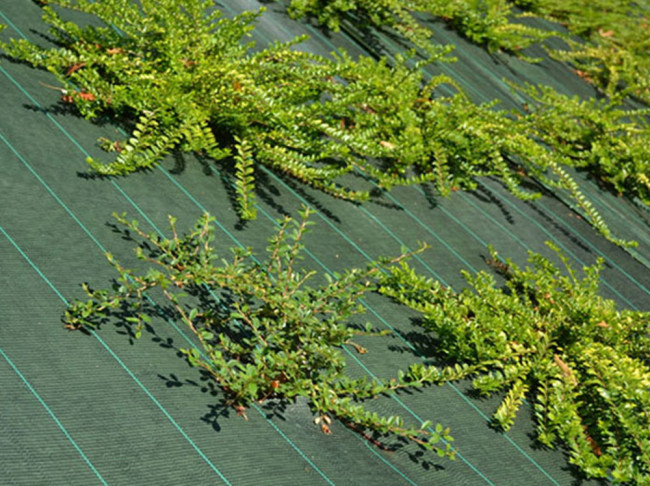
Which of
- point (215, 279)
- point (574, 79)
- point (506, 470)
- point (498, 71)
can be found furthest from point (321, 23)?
point (506, 470)

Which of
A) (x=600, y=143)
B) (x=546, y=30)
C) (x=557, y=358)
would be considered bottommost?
(x=557, y=358)

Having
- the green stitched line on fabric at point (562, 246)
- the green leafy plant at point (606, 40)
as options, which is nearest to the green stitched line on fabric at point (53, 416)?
the green stitched line on fabric at point (562, 246)

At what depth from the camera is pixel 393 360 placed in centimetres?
216

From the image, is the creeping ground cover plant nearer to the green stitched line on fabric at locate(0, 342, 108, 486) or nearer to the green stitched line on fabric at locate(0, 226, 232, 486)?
the green stitched line on fabric at locate(0, 226, 232, 486)

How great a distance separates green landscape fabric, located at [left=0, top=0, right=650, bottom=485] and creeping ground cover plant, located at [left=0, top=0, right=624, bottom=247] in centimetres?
9

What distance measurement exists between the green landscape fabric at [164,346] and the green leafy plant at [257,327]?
50mm

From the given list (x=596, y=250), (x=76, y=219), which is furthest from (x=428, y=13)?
(x=76, y=219)

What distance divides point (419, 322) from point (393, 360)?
290 millimetres

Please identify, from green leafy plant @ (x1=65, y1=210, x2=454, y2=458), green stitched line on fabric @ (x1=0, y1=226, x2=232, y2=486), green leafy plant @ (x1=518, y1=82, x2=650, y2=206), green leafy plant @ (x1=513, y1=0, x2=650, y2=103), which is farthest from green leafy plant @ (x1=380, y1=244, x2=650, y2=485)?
green leafy plant @ (x1=513, y1=0, x2=650, y2=103)

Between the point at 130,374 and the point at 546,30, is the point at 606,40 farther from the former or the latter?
the point at 130,374

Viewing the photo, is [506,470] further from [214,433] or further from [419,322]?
[214,433]

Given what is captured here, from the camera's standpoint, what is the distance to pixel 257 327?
1.87 meters

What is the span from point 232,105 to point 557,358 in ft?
5.01

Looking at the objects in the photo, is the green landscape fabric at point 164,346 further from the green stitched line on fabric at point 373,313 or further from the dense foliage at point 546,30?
the dense foliage at point 546,30
